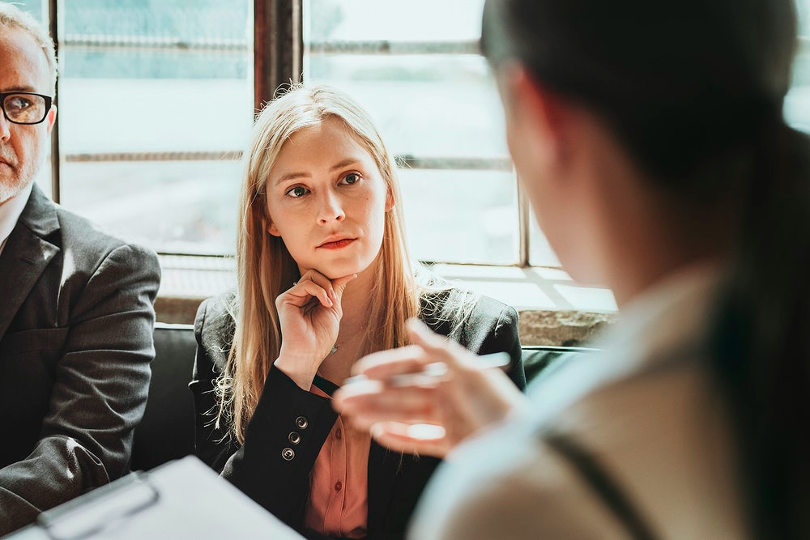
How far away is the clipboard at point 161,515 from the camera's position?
3.13 feet

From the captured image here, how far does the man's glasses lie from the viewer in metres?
1.79

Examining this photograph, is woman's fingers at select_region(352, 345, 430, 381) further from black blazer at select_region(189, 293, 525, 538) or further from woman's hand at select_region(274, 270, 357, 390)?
woman's hand at select_region(274, 270, 357, 390)

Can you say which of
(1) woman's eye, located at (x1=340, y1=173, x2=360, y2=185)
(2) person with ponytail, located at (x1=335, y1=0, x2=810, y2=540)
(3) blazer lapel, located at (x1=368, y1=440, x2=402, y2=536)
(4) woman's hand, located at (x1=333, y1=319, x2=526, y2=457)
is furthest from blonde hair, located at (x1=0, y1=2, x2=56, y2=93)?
(2) person with ponytail, located at (x1=335, y1=0, x2=810, y2=540)

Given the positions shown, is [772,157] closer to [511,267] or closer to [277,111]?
[277,111]

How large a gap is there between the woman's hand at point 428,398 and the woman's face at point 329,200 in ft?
2.59

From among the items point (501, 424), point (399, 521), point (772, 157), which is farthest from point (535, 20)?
point (399, 521)

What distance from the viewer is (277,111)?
1.76m

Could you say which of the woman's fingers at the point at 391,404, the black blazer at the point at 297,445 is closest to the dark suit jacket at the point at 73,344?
the black blazer at the point at 297,445

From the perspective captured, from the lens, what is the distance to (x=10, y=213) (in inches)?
72.3

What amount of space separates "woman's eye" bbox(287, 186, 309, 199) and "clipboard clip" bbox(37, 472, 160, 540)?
80cm

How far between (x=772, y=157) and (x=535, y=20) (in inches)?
7.5

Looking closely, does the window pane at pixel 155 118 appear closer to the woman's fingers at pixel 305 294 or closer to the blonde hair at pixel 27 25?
the blonde hair at pixel 27 25

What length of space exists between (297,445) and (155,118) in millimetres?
Result: 2029

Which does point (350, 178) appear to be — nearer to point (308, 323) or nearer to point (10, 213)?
point (308, 323)
